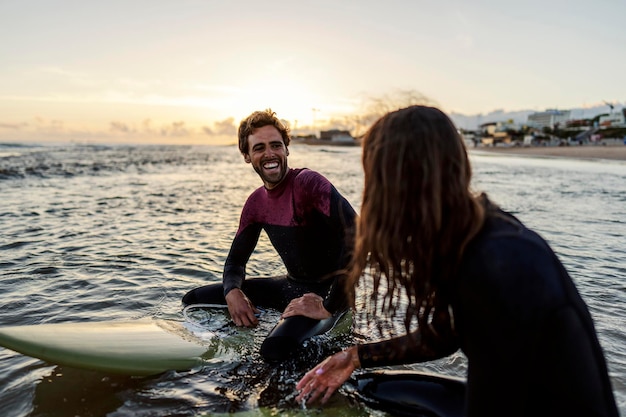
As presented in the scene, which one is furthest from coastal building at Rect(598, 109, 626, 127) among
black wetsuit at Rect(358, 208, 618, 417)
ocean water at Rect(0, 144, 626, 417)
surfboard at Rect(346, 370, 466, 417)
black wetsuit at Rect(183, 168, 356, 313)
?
black wetsuit at Rect(358, 208, 618, 417)

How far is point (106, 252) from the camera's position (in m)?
7.16

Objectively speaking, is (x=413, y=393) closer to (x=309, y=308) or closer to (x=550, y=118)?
(x=309, y=308)

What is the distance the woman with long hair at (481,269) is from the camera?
157cm

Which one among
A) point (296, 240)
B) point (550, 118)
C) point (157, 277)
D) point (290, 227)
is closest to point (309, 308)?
point (296, 240)

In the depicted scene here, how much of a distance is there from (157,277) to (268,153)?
103 inches

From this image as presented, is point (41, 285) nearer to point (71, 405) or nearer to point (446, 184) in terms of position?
point (71, 405)

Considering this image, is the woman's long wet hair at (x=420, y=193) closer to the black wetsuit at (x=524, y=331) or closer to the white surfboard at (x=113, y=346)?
the black wetsuit at (x=524, y=331)

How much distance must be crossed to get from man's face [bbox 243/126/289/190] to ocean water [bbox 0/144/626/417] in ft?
4.34

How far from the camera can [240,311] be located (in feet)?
13.8

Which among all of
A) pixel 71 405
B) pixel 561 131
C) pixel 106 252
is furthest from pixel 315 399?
pixel 561 131

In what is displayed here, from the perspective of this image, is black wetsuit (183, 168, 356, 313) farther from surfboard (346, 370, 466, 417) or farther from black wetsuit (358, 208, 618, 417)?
black wetsuit (358, 208, 618, 417)

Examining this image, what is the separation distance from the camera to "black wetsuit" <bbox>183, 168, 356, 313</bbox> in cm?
406

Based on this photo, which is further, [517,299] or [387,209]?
[387,209]

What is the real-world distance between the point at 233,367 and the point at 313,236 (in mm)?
1276
